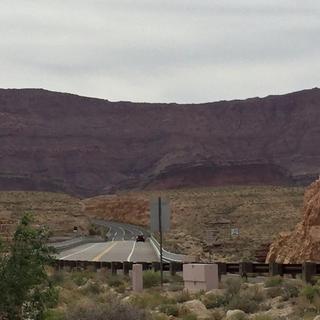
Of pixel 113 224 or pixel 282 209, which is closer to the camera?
pixel 282 209

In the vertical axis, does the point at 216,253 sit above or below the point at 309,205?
below

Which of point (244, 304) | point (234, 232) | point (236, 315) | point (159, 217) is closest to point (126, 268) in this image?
point (159, 217)

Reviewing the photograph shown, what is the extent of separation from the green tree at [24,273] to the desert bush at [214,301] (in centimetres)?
693

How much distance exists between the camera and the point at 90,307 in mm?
13234

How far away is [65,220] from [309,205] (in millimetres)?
61213

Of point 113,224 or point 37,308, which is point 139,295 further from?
point 113,224

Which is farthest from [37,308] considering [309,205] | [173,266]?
[309,205]

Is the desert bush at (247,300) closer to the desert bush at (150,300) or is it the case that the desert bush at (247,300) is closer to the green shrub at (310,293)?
the green shrub at (310,293)

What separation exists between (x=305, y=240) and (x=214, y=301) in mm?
15158

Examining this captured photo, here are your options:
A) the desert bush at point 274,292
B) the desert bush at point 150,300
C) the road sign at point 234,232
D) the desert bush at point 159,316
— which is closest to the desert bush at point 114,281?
the desert bush at point 150,300

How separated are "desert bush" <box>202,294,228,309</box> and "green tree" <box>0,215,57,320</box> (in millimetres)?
6934

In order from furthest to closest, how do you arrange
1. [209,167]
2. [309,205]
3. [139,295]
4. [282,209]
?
[209,167], [282,209], [309,205], [139,295]

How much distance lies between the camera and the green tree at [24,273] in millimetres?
10789

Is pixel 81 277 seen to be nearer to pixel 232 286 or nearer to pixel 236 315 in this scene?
pixel 232 286
